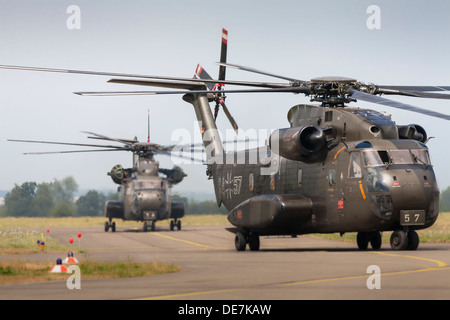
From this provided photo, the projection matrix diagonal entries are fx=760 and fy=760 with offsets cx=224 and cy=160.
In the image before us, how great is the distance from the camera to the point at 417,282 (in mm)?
14766

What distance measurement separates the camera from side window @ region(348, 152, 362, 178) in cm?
2441

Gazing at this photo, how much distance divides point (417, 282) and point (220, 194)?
17.9 meters

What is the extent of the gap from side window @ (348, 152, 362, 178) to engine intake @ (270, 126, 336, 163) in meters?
1.38

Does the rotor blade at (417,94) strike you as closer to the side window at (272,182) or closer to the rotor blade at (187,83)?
the rotor blade at (187,83)

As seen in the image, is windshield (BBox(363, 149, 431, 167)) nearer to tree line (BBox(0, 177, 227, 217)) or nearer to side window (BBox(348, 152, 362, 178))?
side window (BBox(348, 152, 362, 178))

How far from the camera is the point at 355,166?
24.5m

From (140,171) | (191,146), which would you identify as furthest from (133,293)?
(140,171)

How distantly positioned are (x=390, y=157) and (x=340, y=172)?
70.5 inches

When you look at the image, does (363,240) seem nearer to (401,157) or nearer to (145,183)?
(401,157)

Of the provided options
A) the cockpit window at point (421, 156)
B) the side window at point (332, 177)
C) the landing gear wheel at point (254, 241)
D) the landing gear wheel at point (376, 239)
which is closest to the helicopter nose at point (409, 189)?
the cockpit window at point (421, 156)

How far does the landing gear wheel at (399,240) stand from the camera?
24562 mm

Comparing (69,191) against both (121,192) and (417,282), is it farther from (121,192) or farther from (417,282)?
(417,282)

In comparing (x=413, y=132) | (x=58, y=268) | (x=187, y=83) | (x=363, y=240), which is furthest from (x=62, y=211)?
(x=58, y=268)

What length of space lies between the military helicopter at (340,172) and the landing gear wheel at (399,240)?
3 cm
